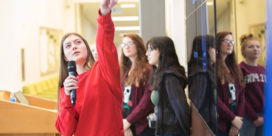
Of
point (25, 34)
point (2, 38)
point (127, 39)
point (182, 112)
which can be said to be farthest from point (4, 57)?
point (182, 112)

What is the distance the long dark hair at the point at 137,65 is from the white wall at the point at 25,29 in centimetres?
266

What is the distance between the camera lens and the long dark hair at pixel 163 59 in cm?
281

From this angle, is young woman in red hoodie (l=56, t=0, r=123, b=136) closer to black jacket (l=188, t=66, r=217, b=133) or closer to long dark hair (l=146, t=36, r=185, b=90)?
black jacket (l=188, t=66, r=217, b=133)

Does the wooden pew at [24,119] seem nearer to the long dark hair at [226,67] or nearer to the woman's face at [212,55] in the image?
the woman's face at [212,55]

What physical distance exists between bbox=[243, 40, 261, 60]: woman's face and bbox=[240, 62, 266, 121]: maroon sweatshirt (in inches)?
1.5

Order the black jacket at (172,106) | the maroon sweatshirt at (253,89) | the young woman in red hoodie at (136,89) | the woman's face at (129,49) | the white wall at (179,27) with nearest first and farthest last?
the maroon sweatshirt at (253,89), the black jacket at (172,106), the young woman in red hoodie at (136,89), the woman's face at (129,49), the white wall at (179,27)

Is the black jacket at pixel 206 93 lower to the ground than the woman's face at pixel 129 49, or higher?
lower

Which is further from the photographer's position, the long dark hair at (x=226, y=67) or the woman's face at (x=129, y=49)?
the woman's face at (x=129, y=49)

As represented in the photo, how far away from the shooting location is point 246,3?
1227mm

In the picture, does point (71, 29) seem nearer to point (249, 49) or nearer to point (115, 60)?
point (115, 60)

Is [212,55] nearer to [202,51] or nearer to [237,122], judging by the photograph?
[202,51]

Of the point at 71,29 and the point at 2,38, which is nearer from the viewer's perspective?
the point at 2,38

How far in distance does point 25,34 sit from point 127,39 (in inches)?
184

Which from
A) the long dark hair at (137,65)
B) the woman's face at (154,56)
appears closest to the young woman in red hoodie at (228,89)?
the woman's face at (154,56)
